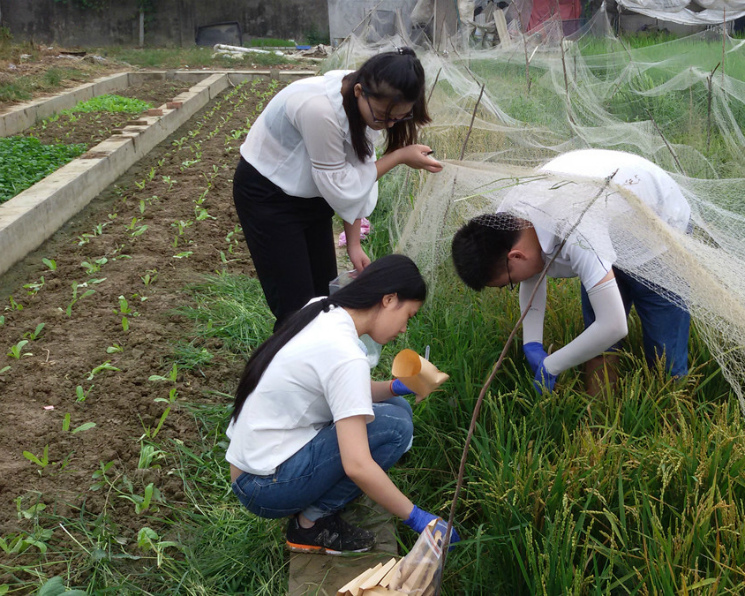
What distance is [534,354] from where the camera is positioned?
2.60 m

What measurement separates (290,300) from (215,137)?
583cm

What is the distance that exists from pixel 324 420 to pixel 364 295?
0.40m

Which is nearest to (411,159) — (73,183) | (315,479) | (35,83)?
(315,479)

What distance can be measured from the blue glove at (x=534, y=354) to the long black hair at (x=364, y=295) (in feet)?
2.29

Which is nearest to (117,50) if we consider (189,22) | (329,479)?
(189,22)

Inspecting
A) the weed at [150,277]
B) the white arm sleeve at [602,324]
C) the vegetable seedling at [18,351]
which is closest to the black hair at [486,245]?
the white arm sleeve at [602,324]

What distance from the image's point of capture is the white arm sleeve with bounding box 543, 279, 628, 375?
7.30ft

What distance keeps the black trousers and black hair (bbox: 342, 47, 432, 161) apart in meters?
→ 0.37

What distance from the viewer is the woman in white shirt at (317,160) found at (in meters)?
2.42

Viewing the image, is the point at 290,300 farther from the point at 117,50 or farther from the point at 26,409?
the point at 117,50

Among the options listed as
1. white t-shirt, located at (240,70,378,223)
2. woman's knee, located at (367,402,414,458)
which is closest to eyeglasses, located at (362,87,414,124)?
white t-shirt, located at (240,70,378,223)

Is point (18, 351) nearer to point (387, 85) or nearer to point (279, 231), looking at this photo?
point (279, 231)

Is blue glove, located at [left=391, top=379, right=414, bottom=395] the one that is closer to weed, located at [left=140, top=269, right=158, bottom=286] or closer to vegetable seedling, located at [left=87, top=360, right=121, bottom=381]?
vegetable seedling, located at [left=87, top=360, right=121, bottom=381]

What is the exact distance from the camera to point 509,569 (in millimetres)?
1907
